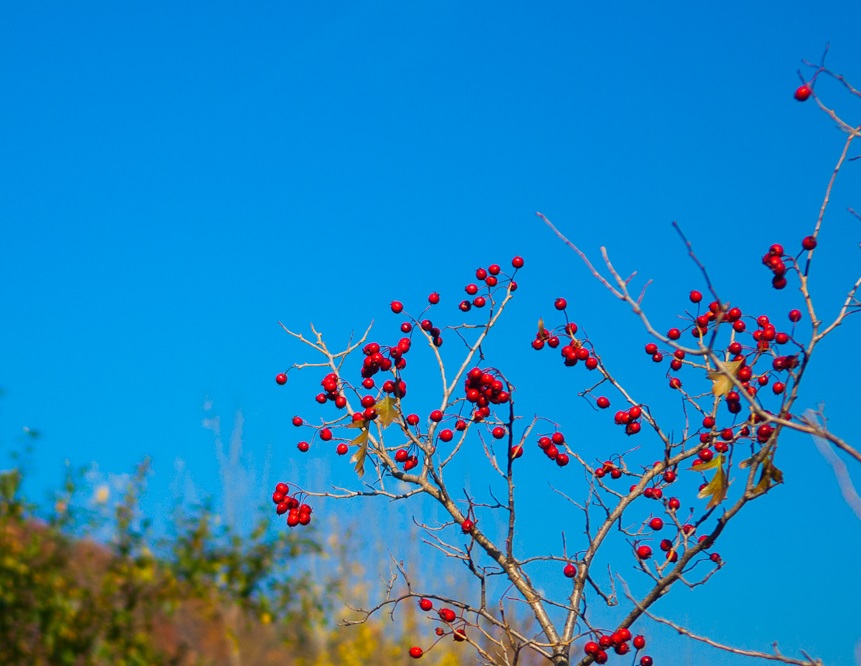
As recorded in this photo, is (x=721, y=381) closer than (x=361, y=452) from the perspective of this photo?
Yes

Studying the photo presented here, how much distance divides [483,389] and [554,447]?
0.28 m

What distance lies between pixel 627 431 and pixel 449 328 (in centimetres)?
60

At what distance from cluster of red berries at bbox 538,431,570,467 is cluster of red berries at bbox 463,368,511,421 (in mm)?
188

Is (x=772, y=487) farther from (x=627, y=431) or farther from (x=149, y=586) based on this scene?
(x=149, y=586)

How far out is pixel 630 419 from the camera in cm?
249

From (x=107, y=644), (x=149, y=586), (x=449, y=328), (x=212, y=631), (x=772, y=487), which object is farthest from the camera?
(x=212, y=631)

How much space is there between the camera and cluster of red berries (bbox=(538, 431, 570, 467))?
255cm

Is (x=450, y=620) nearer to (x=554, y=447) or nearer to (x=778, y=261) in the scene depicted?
(x=554, y=447)

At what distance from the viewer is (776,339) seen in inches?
93.4

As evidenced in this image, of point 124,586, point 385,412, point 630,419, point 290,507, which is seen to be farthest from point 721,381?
point 124,586

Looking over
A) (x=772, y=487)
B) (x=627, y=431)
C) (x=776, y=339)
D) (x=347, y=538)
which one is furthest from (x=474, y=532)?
(x=347, y=538)

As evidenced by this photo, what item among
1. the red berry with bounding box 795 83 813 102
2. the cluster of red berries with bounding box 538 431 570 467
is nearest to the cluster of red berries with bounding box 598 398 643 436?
the cluster of red berries with bounding box 538 431 570 467

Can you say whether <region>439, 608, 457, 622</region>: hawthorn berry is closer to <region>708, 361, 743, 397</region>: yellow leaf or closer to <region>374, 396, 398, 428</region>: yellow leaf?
<region>374, 396, 398, 428</region>: yellow leaf

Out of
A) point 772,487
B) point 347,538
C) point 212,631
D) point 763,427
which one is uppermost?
point 347,538
